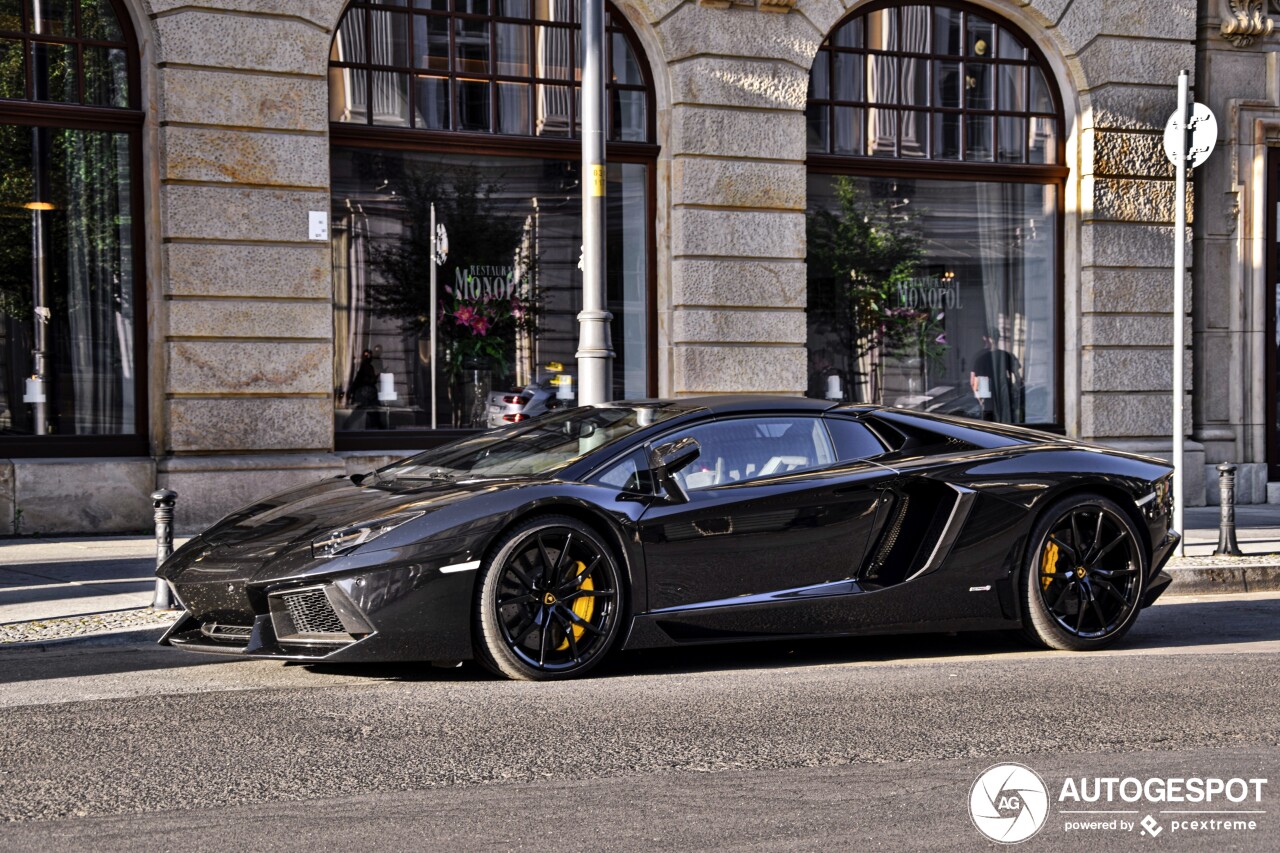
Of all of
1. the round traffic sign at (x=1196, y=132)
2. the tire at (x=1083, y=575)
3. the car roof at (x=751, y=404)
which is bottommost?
the tire at (x=1083, y=575)

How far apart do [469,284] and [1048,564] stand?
7.62 m

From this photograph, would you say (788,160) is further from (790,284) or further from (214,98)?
(214,98)

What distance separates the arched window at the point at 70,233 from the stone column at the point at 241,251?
397mm

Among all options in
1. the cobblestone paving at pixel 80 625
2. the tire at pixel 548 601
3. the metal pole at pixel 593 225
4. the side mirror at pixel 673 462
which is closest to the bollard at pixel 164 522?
the cobblestone paving at pixel 80 625

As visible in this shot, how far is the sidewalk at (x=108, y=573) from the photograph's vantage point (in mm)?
8227

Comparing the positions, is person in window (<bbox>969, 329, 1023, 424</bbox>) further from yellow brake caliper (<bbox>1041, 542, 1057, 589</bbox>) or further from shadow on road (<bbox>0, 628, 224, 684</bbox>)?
shadow on road (<bbox>0, 628, 224, 684</bbox>)

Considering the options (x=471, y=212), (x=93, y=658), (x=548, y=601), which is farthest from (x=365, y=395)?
(x=548, y=601)

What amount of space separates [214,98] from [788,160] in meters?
5.10

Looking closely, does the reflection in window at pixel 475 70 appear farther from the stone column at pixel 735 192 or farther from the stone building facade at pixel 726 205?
the stone column at pixel 735 192

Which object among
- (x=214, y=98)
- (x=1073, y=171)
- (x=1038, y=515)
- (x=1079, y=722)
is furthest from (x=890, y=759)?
(x=1073, y=171)

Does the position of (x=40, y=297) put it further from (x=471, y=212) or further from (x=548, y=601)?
(x=548, y=601)

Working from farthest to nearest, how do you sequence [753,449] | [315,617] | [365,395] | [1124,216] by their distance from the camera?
1. [1124,216]
2. [365,395]
3. [753,449]
4. [315,617]

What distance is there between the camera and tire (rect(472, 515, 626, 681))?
20.1ft

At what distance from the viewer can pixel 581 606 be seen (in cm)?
631
